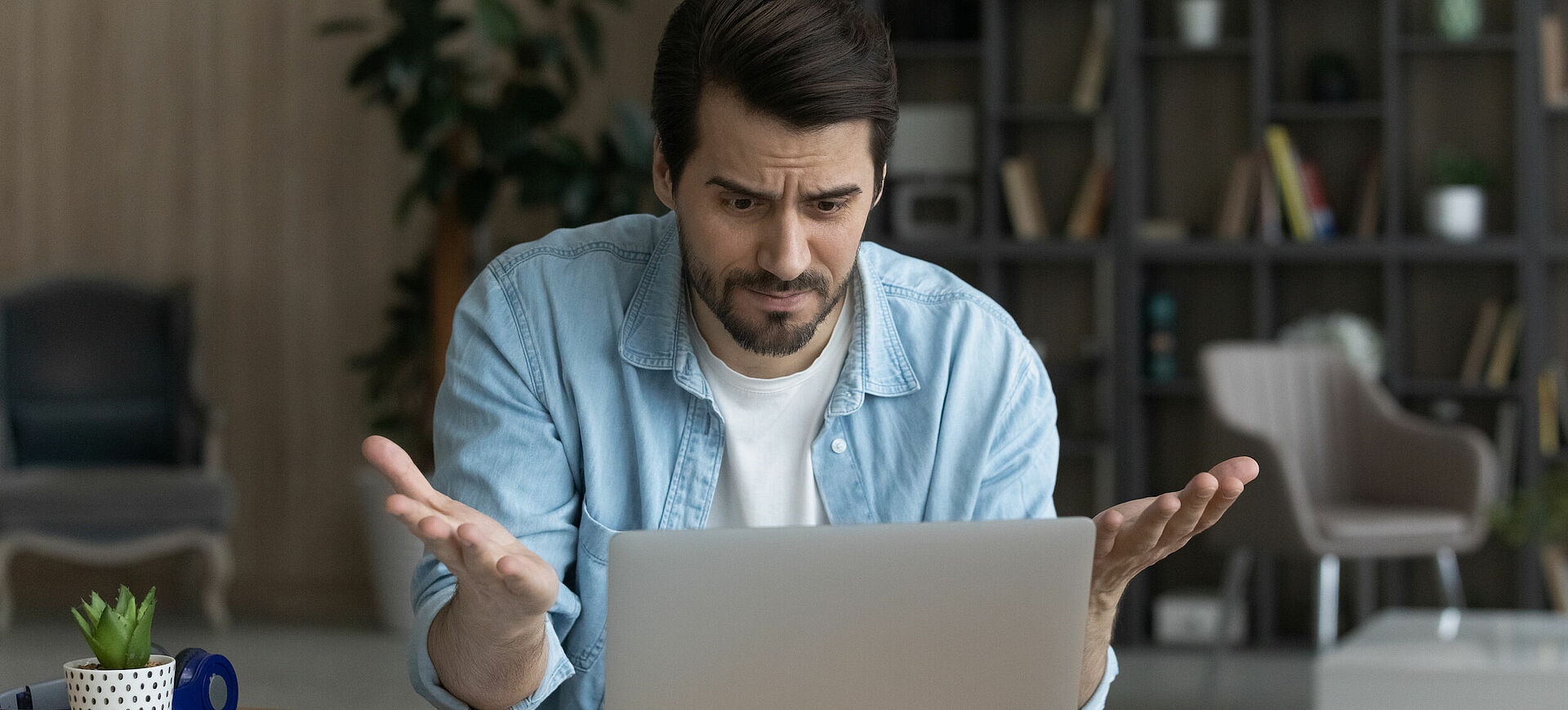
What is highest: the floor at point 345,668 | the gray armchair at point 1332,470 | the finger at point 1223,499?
the finger at point 1223,499

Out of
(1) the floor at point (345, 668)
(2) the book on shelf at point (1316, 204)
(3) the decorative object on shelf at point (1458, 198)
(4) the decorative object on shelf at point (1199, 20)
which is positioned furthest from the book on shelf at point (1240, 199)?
(1) the floor at point (345, 668)

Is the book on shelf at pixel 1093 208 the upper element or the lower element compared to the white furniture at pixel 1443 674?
upper

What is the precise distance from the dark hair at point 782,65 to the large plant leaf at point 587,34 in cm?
308

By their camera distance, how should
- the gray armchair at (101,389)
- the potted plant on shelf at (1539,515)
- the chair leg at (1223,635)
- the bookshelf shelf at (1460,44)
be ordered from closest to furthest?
the chair leg at (1223,635), the potted plant on shelf at (1539,515), the bookshelf shelf at (1460,44), the gray armchair at (101,389)

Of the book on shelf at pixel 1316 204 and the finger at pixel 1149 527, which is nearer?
the finger at pixel 1149 527

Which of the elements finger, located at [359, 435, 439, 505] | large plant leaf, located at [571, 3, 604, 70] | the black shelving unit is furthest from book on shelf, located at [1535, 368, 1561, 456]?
finger, located at [359, 435, 439, 505]

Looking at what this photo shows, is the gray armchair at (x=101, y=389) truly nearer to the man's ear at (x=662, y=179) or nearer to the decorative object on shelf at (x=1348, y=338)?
the decorative object on shelf at (x=1348, y=338)

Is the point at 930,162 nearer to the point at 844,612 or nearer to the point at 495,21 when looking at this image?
the point at 495,21

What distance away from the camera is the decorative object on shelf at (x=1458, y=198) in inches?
166

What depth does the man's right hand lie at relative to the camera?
3.33ft

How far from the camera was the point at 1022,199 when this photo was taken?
4.45 metres

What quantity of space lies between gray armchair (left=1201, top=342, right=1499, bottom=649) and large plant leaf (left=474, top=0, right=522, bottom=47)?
2162 millimetres

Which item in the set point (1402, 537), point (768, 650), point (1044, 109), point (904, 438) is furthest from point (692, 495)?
point (1044, 109)

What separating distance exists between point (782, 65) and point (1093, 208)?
10.7 ft
